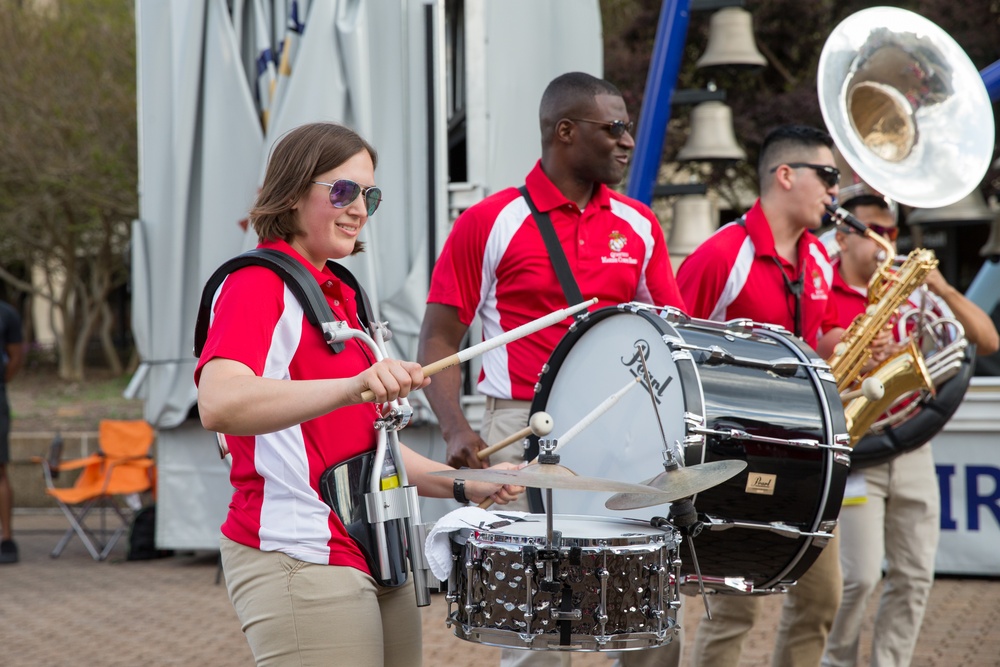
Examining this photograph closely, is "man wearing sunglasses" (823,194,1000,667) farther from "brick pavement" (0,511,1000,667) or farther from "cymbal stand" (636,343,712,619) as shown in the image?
"cymbal stand" (636,343,712,619)

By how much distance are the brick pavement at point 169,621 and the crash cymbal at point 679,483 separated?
2825 millimetres

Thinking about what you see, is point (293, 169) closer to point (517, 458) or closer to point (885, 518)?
point (517, 458)

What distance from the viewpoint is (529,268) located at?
3.82 metres

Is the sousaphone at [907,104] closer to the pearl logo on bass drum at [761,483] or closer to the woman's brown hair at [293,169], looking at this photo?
the pearl logo on bass drum at [761,483]

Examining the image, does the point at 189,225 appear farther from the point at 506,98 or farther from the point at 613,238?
the point at 613,238

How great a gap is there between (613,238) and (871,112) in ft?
5.05

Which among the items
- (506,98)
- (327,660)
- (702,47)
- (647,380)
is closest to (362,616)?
(327,660)

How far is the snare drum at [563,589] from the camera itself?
8.50 ft

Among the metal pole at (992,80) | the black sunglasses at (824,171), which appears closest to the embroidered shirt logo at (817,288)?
the black sunglasses at (824,171)

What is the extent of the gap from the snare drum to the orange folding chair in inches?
244

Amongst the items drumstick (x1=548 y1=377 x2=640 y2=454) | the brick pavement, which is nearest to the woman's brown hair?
drumstick (x1=548 y1=377 x2=640 y2=454)

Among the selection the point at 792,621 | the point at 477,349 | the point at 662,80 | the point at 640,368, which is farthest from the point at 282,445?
the point at 662,80

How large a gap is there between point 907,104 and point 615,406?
7.21 ft

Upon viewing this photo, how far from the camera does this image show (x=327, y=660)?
239 cm
